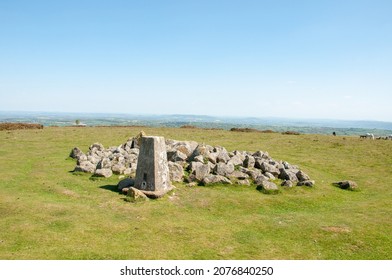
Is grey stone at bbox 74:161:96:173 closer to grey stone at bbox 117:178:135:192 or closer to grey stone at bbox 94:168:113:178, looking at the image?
grey stone at bbox 94:168:113:178

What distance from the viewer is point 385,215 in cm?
1838

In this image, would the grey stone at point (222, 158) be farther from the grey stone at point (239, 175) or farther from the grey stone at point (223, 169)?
the grey stone at point (239, 175)

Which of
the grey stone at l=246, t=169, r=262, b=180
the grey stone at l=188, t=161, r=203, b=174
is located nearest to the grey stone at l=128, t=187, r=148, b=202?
the grey stone at l=188, t=161, r=203, b=174

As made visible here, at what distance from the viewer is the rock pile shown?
2345cm

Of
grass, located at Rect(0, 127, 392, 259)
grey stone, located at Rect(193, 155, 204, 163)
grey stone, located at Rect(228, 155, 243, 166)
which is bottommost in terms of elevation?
grass, located at Rect(0, 127, 392, 259)

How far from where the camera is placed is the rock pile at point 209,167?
2345 centimetres

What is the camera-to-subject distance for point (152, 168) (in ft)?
66.0

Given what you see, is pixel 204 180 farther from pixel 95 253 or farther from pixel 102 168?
pixel 95 253

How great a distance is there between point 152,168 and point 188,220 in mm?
4884

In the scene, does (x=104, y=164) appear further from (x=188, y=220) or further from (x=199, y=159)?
(x=188, y=220)

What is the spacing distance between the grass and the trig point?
109 centimetres

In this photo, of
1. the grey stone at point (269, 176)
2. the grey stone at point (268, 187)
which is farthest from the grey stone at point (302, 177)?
the grey stone at point (268, 187)

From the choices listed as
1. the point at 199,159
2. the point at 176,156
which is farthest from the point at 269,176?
the point at 176,156
